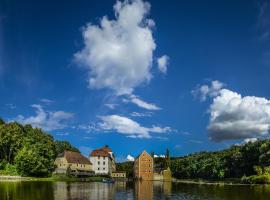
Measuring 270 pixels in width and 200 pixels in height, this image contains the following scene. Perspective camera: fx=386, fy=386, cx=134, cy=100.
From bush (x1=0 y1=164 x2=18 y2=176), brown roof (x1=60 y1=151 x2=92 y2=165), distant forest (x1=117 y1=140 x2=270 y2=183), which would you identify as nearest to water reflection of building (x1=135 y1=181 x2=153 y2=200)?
distant forest (x1=117 y1=140 x2=270 y2=183)

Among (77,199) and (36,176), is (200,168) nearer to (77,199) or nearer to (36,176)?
(36,176)

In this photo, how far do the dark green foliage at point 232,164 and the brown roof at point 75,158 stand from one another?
47.5 m

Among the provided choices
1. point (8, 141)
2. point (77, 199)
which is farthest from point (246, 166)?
point (77, 199)

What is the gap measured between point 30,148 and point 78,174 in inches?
1319

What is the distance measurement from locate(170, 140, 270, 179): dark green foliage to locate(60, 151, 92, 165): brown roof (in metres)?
47.5

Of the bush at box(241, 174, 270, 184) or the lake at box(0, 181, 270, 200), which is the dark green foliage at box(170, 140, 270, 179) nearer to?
the bush at box(241, 174, 270, 184)

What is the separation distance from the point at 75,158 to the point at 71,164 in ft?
17.2

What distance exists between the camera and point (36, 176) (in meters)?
123

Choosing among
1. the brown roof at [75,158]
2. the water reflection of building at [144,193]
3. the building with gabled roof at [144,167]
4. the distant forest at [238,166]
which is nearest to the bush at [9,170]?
the brown roof at [75,158]

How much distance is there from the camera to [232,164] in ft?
481

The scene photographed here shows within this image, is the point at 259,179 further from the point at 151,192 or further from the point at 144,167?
the point at 144,167

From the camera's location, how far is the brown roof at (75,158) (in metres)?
158

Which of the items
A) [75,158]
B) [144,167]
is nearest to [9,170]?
[75,158]

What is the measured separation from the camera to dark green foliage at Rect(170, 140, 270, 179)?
12700cm
